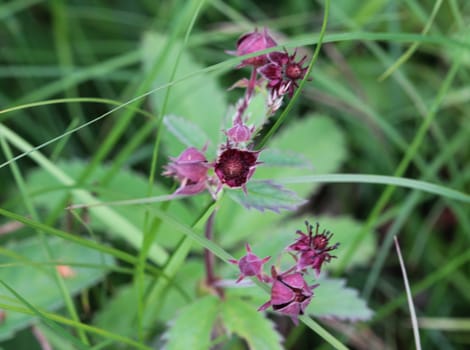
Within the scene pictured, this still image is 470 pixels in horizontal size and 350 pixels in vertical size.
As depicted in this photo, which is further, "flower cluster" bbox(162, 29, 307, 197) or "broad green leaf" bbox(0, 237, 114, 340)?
"broad green leaf" bbox(0, 237, 114, 340)

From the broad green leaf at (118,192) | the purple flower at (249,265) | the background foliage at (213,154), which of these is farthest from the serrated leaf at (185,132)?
the broad green leaf at (118,192)

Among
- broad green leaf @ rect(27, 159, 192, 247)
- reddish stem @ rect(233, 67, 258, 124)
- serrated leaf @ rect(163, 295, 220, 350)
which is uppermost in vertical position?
broad green leaf @ rect(27, 159, 192, 247)

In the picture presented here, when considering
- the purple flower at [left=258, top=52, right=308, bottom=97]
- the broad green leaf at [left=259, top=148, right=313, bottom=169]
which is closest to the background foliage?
the broad green leaf at [left=259, top=148, right=313, bottom=169]

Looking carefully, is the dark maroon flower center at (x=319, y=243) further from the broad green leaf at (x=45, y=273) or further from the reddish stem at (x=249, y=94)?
the broad green leaf at (x=45, y=273)

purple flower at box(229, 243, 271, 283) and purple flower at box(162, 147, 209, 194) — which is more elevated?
purple flower at box(162, 147, 209, 194)

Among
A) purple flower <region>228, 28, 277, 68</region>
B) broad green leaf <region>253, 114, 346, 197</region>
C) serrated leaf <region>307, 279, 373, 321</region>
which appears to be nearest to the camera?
purple flower <region>228, 28, 277, 68</region>

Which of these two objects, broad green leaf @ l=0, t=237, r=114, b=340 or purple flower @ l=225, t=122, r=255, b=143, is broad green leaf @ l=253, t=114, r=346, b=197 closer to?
broad green leaf @ l=0, t=237, r=114, b=340
